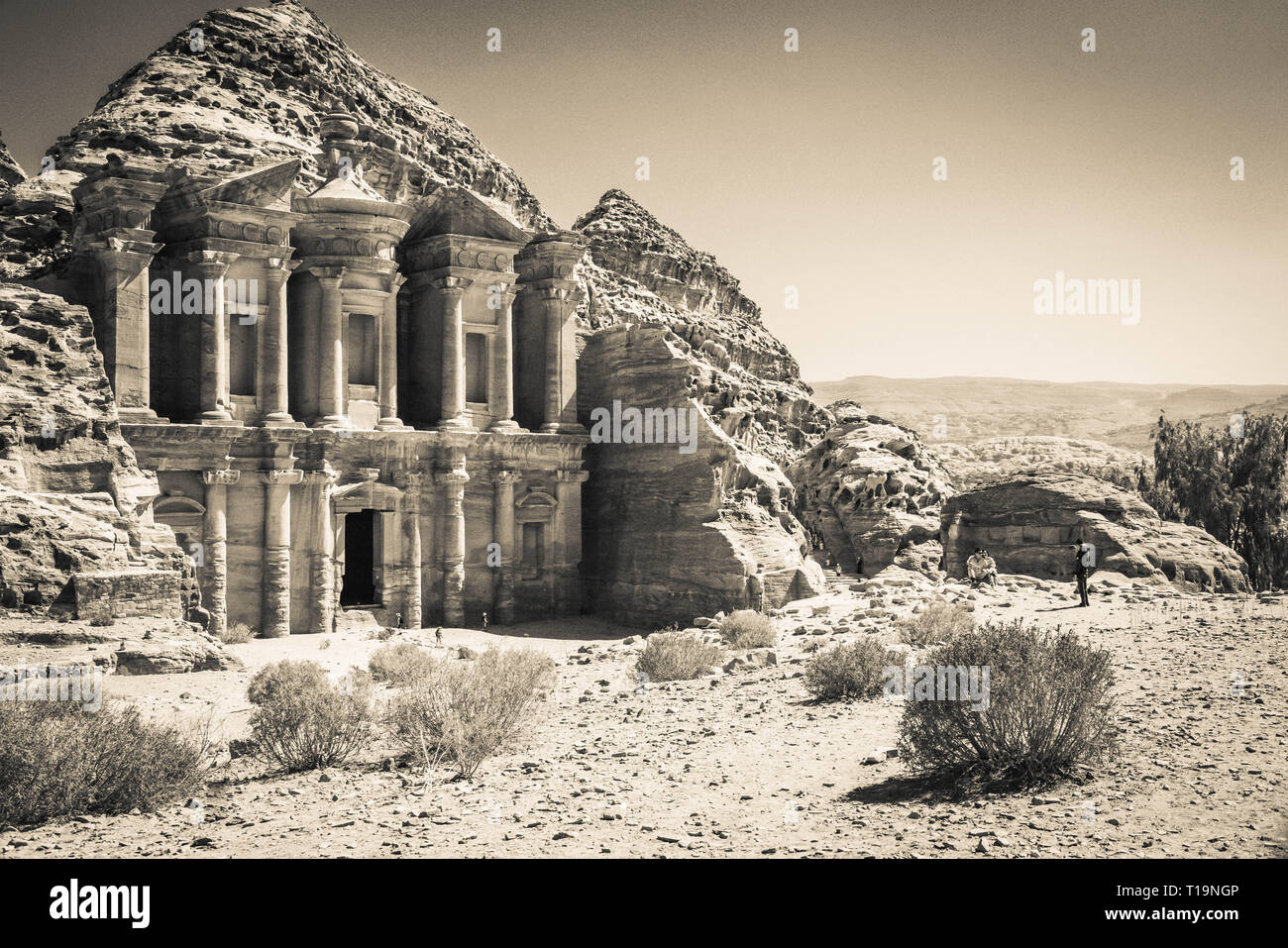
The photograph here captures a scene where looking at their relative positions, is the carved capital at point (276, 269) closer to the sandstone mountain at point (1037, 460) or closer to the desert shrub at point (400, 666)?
the desert shrub at point (400, 666)

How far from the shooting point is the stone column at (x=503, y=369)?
1141 inches

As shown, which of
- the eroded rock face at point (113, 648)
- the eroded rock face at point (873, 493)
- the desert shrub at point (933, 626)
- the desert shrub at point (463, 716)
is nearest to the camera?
the desert shrub at point (463, 716)

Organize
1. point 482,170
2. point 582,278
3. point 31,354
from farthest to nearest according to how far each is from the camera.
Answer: point 482,170 < point 582,278 < point 31,354

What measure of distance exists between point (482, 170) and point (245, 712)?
91.7ft

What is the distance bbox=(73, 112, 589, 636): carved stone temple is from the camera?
2359 cm

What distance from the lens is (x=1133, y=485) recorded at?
1690 inches

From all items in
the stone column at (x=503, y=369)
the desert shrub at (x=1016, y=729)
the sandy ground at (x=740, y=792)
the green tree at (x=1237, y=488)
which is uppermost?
the stone column at (x=503, y=369)

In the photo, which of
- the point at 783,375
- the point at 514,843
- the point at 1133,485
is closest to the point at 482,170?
the point at 783,375

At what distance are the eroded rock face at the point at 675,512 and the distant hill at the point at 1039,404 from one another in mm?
71141

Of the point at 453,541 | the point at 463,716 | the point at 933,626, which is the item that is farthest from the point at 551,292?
the point at 463,716

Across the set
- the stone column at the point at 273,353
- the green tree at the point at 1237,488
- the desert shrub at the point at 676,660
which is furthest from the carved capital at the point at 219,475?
the green tree at the point at 1237,488

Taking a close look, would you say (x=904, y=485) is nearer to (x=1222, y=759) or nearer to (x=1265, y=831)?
(x=1222, y=759)

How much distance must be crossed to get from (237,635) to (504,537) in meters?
7.61

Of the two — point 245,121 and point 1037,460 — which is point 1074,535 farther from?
point 1037,460
